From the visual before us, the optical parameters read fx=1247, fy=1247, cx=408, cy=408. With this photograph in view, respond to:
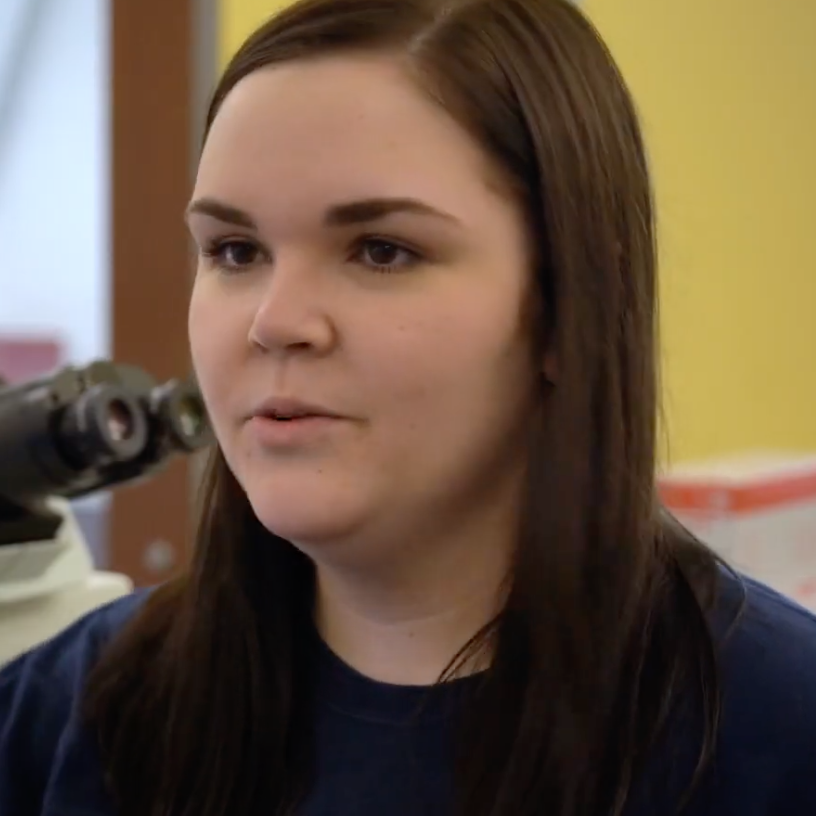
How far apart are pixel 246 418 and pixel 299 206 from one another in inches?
5.4

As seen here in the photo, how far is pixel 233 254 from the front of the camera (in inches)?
31.7

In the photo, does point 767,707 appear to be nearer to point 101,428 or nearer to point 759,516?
point 101,428

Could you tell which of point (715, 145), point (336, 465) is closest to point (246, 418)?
point (336, 465)

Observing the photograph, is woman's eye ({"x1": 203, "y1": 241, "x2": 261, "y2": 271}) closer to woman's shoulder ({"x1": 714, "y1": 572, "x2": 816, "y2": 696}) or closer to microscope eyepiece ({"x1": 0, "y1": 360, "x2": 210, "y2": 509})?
microscope eyepiece ({"x1": 0, "y1": 360, "x2": 210, "y2": 509})

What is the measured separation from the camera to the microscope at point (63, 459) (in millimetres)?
877

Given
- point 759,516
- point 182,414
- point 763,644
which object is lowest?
point 759,516

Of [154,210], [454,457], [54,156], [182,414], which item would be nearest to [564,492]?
[454,457]

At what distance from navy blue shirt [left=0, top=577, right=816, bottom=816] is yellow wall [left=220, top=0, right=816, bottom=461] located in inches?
42.5

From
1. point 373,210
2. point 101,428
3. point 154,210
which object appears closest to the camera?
point 373,210

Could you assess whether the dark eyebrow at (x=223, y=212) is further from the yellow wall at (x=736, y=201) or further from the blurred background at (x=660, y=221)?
the yellow wall at (x=736, y=201)

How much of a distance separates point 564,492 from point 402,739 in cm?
19

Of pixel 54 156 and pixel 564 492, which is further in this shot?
pixel 54 156

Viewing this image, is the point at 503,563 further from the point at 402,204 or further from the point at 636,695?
the point at 402,204

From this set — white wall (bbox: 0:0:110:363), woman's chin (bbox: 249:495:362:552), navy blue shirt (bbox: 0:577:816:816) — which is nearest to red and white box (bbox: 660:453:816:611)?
navy blue shirt (bbox: 0:577:816:816)
